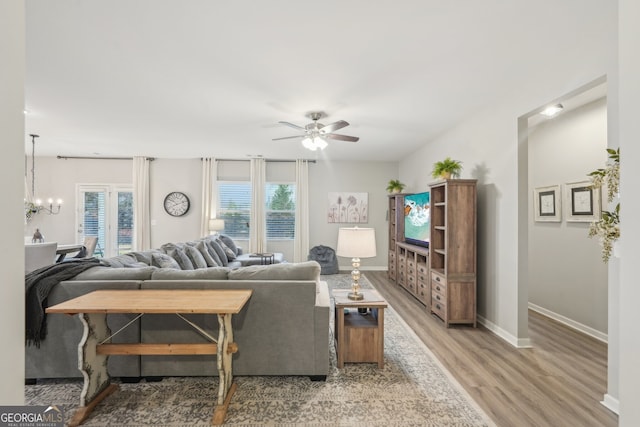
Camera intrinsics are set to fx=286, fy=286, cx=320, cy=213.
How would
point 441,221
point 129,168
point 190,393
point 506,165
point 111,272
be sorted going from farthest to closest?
1. point 129,168
2. point 441,221
3. point 506,165
4. point 111,272
5. point 190,393

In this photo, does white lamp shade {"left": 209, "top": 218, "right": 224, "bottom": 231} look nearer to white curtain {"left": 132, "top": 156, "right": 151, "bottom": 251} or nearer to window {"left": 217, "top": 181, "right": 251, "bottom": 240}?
window {"left": 217, "top": 181, "right": 251, "bottom": 240}

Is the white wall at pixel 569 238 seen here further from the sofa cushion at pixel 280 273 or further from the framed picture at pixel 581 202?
the sofa cushion at pixel 280 273

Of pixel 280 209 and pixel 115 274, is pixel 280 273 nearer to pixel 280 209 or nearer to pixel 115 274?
pixel 115 274

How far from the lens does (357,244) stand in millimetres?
2486

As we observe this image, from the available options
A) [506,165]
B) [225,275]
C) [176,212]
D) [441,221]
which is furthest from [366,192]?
[225,275]

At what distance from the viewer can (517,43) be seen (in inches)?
88.0

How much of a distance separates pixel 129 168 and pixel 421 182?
661cm

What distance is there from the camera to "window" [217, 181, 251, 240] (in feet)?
22.5

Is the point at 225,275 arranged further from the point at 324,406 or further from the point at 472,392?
the point at 472,392

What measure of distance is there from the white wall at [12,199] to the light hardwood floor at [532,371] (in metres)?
2.43

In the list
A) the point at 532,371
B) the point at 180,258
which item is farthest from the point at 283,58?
the point at 532,371

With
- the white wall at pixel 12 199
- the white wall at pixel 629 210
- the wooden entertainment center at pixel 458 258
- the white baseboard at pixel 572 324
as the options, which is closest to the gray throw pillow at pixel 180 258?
the white wall at pixel 12 199

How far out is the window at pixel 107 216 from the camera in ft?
22.0

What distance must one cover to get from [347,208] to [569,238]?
13.9 feet
